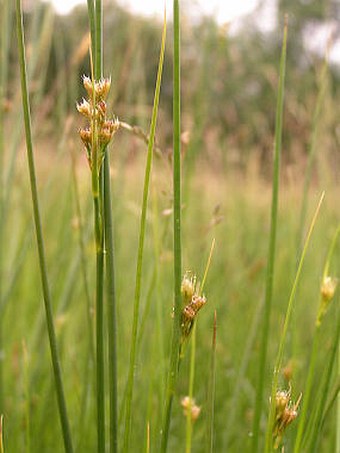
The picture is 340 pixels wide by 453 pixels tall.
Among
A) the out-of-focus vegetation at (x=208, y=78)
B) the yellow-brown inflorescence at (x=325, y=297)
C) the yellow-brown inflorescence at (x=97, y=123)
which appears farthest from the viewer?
the out-of-focus vegetation at (x=208, y=78)

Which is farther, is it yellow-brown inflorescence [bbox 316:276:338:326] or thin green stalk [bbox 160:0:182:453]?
yellow-brown inflorescence [bbox 316:276:338:326]

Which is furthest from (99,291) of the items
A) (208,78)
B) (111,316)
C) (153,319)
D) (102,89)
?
(153,319)

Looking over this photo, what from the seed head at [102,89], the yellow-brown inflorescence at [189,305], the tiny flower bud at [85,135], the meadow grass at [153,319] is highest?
the seed head at [102,89]

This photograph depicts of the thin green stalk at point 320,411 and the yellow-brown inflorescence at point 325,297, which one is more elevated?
the yellow-brown inflorescence at point 325,297

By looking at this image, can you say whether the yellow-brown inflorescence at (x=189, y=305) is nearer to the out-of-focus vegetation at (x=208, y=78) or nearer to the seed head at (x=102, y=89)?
the seed head at (x=102, y=89)

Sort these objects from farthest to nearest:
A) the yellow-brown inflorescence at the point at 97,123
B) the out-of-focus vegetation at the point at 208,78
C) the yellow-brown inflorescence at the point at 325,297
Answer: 1. the out-of-focus vegetation at the point at 208,78
2. the yellow-brown inflorescence at the point at 325,297
3. the yellow-brown inflorescence at the point at 97,123

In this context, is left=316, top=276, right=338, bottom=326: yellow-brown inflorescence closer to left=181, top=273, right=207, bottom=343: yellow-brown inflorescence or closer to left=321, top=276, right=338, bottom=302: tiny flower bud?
left=321, top=276, right=338, bottom=302: tiny flower bud

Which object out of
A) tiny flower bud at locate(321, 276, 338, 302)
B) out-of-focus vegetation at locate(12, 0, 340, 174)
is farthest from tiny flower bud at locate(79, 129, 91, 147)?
out-of-focus vegetation at locate(12, 0, 340, 174)

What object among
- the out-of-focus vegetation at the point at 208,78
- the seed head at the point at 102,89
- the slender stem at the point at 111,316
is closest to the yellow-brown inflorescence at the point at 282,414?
the slender stem at the point at 111,316

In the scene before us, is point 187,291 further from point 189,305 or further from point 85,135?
point 85,135
